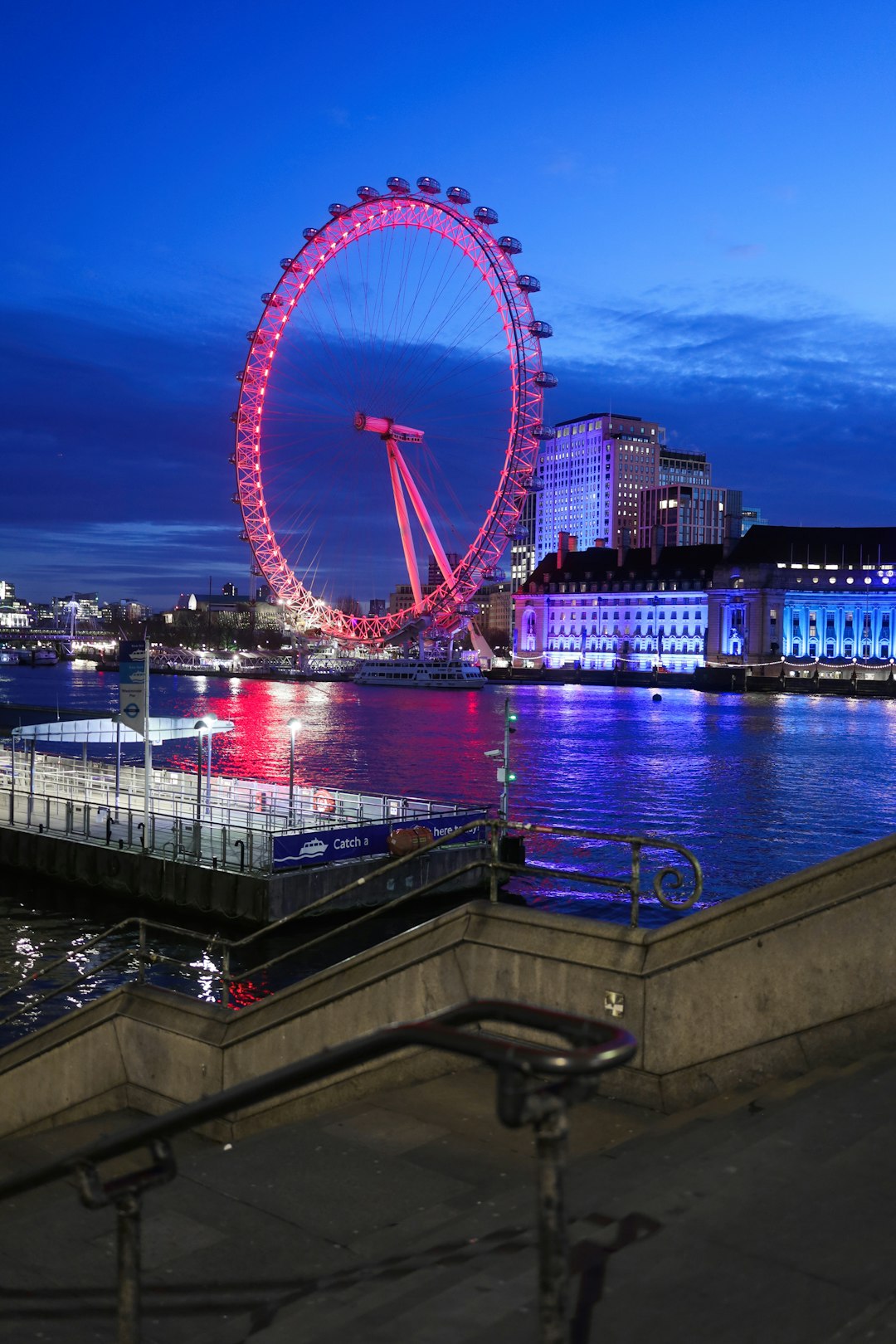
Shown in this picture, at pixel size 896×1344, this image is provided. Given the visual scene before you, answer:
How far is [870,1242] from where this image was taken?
15.4 ft

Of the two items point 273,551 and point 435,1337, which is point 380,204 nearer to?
point 273,551

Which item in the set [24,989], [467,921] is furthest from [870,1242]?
[24,989]

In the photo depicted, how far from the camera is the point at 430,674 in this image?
16050cm

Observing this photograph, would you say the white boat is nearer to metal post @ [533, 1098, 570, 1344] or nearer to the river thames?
the river thames

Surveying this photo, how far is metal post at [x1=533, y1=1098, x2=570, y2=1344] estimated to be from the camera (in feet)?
9.77

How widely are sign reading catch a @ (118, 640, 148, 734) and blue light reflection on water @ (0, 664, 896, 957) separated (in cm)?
1224

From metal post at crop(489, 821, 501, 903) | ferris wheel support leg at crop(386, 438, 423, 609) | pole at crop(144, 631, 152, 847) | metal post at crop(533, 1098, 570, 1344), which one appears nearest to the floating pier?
pole at crop(144, 631, 152, 847)

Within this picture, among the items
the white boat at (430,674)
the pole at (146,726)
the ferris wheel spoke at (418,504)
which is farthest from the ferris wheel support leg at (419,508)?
the pole at (146,726)

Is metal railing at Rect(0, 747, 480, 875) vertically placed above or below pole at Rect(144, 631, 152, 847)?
below

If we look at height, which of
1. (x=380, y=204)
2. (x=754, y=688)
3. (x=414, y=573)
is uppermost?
(x=380, y=204)

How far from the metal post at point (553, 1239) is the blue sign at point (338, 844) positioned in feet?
86.8

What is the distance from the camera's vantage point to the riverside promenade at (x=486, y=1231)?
439 centimetres

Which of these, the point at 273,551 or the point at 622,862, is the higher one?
the point at 273,551

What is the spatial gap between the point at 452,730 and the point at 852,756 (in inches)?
1185
